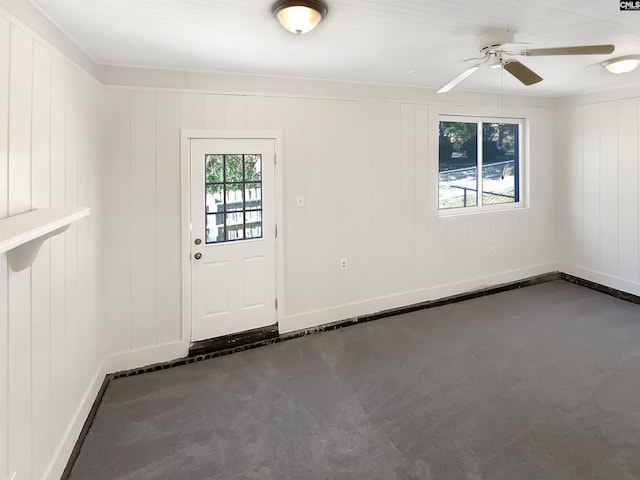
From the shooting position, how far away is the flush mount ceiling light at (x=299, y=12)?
190 cm

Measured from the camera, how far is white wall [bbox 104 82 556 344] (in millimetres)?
3084

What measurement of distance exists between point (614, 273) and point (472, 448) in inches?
152

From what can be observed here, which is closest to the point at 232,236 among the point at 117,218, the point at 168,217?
the point at 168,217

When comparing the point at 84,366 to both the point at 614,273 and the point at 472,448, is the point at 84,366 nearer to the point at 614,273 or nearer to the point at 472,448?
the point at 472,448

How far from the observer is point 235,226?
→ 3.47 metres

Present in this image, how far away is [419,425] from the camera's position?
236 centimetres

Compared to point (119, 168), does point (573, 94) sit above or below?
above

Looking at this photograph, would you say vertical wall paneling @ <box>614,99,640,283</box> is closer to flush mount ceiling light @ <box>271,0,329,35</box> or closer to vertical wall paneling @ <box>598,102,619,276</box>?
vertical wall paneling @ <box>598,102,619,276</box>

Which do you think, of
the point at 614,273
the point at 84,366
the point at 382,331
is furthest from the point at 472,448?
the point at 614,273

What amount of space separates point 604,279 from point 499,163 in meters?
1.99

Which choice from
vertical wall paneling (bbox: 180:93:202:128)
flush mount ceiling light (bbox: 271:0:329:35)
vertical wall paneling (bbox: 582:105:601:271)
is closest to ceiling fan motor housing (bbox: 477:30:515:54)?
flush mount ceiling light (bbox: 271:0:329:35)

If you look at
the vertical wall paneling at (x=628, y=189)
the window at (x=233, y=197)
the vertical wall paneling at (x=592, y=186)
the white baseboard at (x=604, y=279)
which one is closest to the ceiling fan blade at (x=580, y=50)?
the window at (x=233, y=197)

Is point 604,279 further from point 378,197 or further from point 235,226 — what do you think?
point 235,226

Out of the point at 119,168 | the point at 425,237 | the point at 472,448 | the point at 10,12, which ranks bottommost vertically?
the point at 472,448
